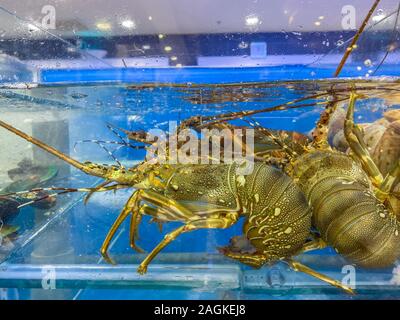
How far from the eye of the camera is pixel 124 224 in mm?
2062

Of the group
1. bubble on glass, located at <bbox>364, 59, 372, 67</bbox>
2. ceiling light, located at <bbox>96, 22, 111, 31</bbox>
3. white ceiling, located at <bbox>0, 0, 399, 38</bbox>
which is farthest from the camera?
bubble on glass, located at <bbox>364, 59, 372, 67</bbox>

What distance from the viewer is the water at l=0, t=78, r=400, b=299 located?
1456 millimetres

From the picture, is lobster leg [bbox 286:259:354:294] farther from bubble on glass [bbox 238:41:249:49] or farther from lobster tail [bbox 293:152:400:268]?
bubble on glass [bbox 238:41:249:49]

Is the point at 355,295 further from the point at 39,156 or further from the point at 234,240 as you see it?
the point at 39,156

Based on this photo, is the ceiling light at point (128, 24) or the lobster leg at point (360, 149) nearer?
the lobster leg at point (360, 149)

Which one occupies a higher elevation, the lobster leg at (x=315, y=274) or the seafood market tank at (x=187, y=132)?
the seafood market tank at (x=187, y=132)

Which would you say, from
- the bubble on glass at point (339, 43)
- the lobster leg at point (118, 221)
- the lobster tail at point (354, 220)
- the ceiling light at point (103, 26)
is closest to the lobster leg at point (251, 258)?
the lobster tail at point (354, 220)

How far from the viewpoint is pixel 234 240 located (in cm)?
179

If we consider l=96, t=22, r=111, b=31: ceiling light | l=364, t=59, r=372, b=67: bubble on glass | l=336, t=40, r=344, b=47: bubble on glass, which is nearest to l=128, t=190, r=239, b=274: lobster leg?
l=96, t=22, r=111, b=31: ceiling light

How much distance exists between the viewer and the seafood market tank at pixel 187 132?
1506 millimetres

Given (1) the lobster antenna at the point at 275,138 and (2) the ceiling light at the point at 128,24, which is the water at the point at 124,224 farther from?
(2) the ceiling light at the point at 128,24

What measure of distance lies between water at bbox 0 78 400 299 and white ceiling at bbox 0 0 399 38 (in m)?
0.42

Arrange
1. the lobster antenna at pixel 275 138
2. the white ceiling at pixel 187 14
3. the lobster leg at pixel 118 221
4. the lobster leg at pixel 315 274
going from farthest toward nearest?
1. the white ceiling at pixel 187 14
2. the lobster antenna at pixel 275 138
3. the lobster leg at pixel 118 221
4. the lobster leg at pixel 315 274

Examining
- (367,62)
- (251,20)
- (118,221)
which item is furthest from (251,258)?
(367,62)
